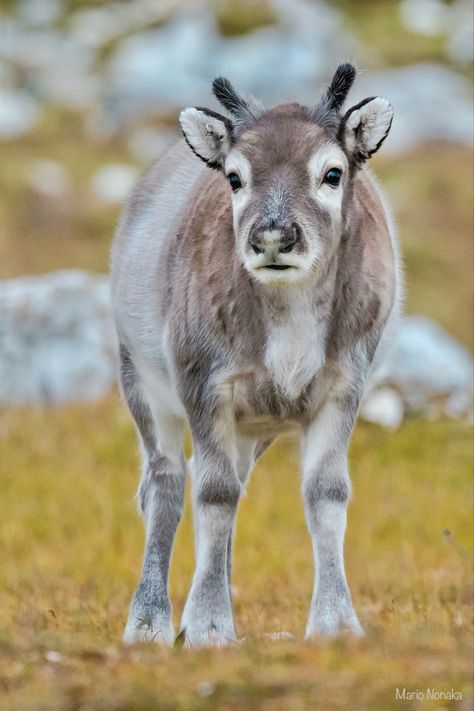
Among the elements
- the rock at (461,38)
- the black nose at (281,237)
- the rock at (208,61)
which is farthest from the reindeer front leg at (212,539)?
the rock at (461,38)

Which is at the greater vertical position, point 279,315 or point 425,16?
point 425,16

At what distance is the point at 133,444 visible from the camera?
16.8 meters

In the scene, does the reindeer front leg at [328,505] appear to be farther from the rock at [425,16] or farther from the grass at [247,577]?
the rock at [425,16]

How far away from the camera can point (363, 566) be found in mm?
12320

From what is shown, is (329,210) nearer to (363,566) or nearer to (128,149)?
(363,566)

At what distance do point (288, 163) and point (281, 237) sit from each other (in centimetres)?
66

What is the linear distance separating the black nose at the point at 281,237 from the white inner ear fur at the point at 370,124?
1020 millimetres

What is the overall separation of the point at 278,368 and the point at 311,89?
54888mm

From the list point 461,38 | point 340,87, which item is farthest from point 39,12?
point 340,87

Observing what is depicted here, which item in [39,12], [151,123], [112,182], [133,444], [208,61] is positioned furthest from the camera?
[39,12]

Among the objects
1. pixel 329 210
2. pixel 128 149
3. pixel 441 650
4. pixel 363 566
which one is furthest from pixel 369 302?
pixel 128 149

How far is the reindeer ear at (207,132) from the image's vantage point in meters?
8.53

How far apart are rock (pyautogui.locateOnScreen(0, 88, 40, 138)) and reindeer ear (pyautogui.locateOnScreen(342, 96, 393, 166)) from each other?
147ft

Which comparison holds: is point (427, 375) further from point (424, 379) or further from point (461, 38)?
point (461, 38)
